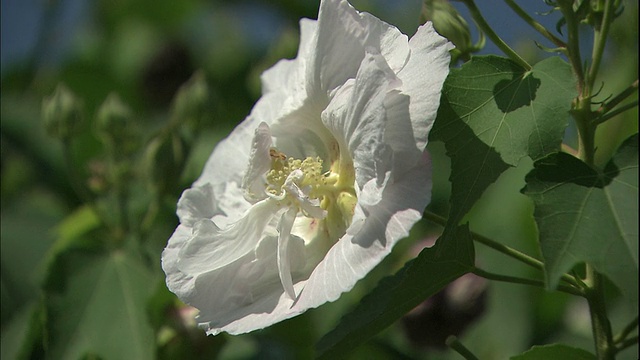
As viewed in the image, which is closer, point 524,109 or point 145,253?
point 524,109

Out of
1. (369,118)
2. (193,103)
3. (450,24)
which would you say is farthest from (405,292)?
(193,103)

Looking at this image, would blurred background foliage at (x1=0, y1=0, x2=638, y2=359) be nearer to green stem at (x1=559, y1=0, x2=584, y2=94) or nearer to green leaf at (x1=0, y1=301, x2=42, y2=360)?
green leaf at (x1=0, y1=301, x2=42, y2=360)

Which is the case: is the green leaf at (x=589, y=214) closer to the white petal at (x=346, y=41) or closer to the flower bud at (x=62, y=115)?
the white petal at (x=346, y=41)

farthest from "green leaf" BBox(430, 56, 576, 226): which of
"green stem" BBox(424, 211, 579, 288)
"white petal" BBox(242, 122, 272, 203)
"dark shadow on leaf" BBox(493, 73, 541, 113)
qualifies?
"white petal" BBox(242, 122, 272, 203)

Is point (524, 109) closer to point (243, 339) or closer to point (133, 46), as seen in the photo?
point (243, 339)

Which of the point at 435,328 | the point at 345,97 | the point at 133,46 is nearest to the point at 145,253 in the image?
the point at 435,328

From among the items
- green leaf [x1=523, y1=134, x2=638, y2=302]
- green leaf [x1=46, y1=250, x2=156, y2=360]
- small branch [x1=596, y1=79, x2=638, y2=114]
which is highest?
small branch [x1=596, y1=79, x2=638, y2=114]
